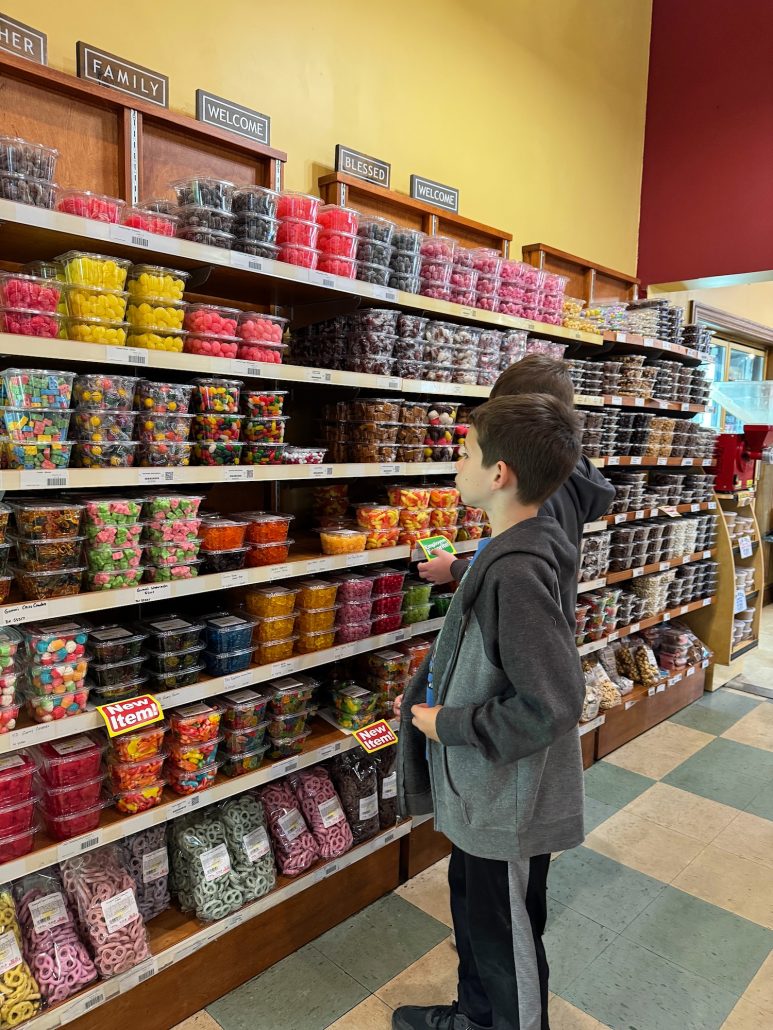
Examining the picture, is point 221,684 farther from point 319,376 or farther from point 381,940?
point 381,940

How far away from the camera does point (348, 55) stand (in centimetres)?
274

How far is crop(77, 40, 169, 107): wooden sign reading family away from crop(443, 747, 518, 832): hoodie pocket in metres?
2.07

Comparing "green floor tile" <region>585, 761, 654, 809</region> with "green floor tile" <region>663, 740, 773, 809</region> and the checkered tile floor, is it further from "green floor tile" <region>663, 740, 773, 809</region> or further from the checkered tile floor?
"green floor tile" <region>663, 740, 773, 809</region>

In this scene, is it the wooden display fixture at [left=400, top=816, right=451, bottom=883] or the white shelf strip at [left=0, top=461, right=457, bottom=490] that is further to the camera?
the wooden display fixture at [left=400, top=816, right=451, bottom=883]

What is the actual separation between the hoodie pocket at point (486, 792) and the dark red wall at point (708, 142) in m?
3.59

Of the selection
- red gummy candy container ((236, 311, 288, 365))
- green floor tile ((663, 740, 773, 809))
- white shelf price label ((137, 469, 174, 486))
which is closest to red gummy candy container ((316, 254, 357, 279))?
red gummy candy container ((236, 311, 288, 365))

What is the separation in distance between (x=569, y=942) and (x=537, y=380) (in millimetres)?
1826

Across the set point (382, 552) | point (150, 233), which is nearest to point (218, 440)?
point (150, 233)

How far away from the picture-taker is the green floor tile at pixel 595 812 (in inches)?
120

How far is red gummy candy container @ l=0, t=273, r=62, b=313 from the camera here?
5.09 ft

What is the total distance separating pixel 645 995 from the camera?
212 cm

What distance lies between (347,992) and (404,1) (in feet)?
11.9

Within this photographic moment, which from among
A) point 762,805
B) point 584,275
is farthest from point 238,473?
point 584,275

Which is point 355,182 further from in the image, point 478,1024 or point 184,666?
point 478,1024
